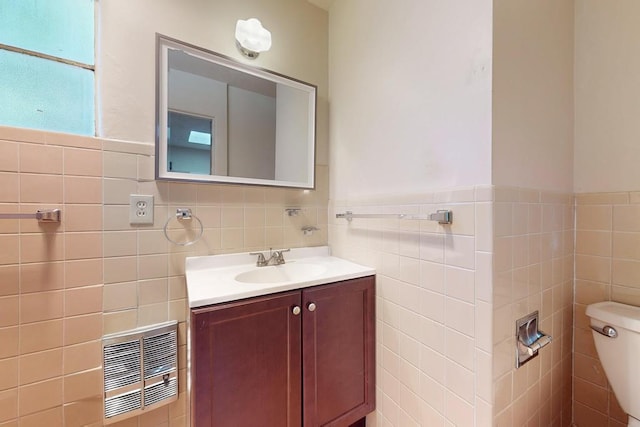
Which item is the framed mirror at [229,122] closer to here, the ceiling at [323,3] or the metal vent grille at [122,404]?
the ceiling at [323,3]

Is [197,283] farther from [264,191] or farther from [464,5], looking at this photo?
[464,5]

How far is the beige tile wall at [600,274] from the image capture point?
1018mm

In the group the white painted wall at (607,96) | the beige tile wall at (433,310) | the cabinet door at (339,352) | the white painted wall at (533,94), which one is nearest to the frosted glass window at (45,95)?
the cabinet door at (339,352)

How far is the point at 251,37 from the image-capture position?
4.22 feet

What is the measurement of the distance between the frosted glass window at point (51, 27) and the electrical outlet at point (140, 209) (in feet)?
2.01

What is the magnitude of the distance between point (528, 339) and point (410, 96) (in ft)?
3.39

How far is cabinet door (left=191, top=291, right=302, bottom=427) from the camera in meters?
0.82

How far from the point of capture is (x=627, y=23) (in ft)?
3.33

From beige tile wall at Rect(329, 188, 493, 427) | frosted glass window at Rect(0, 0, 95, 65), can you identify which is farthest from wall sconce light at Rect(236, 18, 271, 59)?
beige tile wall at Rect(329, 188, 493, 427)

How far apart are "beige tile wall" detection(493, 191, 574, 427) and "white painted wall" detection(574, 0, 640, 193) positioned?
16 centimetres

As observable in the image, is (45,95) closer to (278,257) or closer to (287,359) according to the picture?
(278,257)

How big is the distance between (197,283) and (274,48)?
1.35m

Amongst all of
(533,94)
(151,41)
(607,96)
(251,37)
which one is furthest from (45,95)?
(607,96)

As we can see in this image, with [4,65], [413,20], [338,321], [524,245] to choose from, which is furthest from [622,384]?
[4,65]
